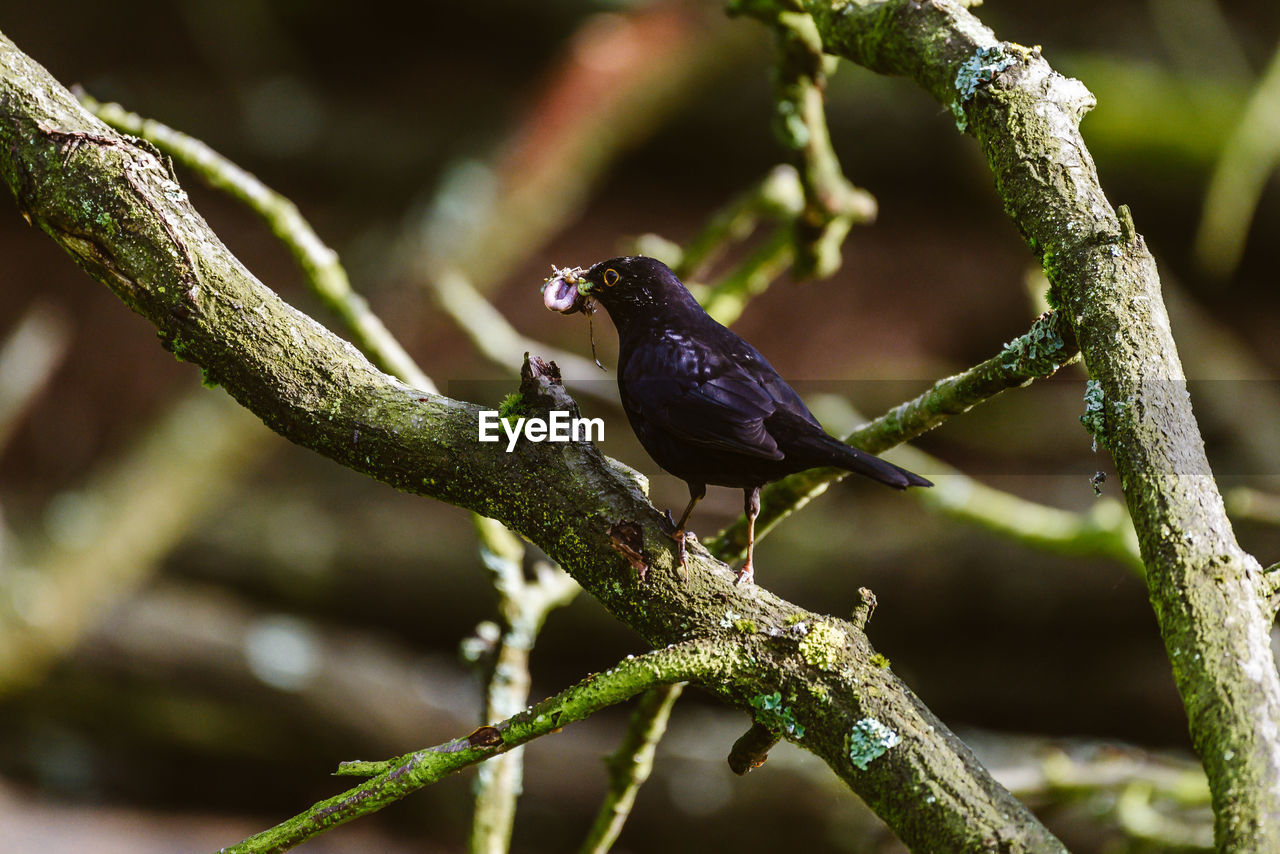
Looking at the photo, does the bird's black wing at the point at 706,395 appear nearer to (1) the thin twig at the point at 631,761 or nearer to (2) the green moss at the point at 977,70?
(2) the green moss at the point at 977,70

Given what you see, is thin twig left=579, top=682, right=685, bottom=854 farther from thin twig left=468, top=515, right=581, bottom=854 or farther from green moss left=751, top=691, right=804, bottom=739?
green moss left=751, top=691, right=804, bottom=739

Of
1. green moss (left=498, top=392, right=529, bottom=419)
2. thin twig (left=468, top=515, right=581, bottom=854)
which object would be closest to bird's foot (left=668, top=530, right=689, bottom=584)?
Answer: green moss (left=498, top=392, right=529, bottom=419)

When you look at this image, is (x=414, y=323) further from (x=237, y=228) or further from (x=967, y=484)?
(x=237, y=228)

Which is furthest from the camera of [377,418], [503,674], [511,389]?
[511,389]

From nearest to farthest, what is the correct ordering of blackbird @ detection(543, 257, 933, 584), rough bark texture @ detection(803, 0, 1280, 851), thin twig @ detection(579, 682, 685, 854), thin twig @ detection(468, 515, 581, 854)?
rough bark texture @ detection(803, 0, 1280, 851)
blackbird @ detection(543, 257, 933, 584)
thin twig @ detection(579, 682, 685, 854)
thin twig @ detection(468, 515, 581, 854)

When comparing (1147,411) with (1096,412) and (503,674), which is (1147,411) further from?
(503,674)

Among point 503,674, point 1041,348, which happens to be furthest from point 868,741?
point 503,674
